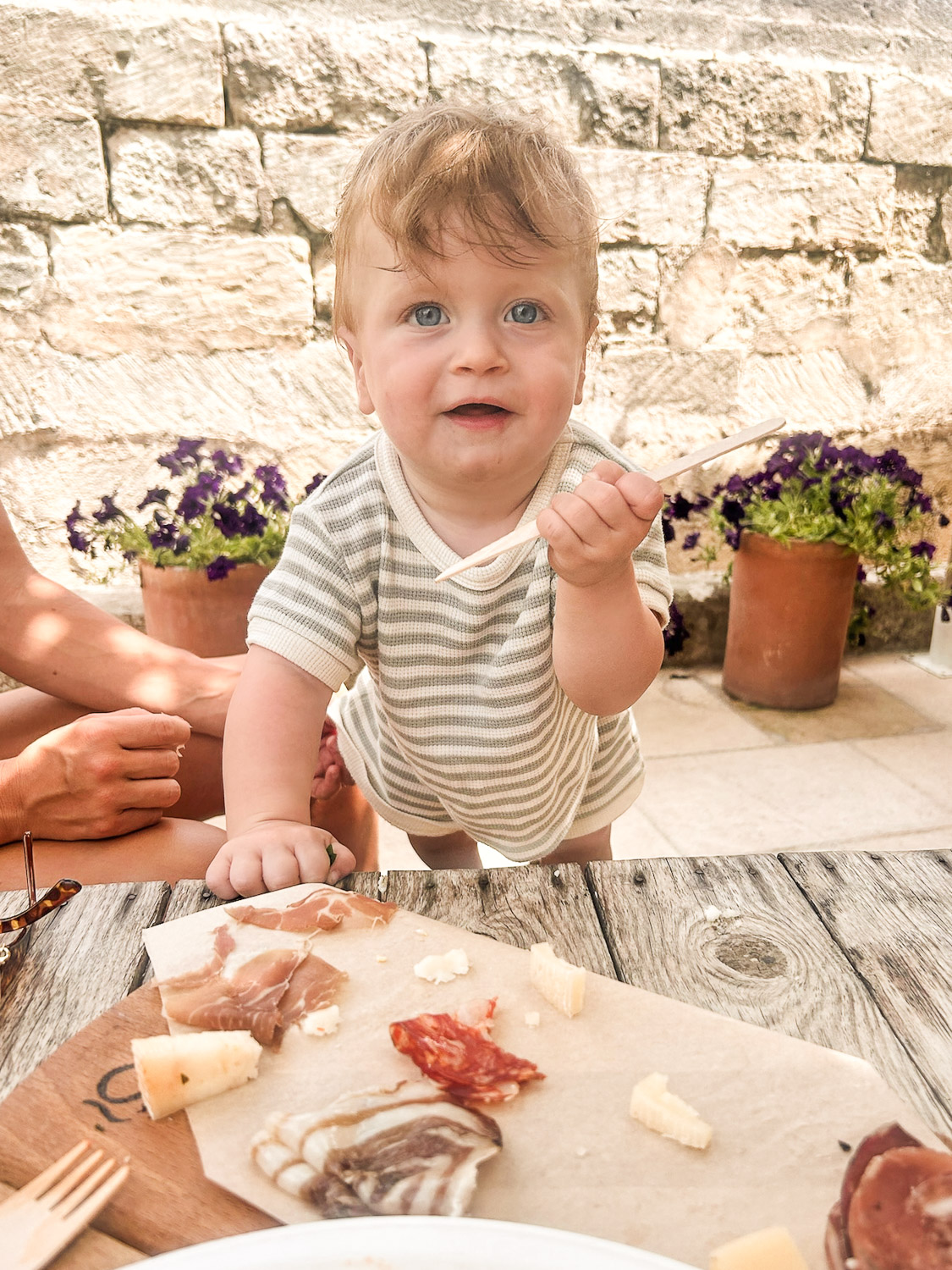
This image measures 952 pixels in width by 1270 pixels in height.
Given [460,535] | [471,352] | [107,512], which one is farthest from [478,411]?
[107,512]

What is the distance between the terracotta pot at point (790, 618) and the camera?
2871 mm

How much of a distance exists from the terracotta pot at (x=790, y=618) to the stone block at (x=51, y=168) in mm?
1987

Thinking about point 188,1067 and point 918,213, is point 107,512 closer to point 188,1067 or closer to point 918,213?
point 188,1067

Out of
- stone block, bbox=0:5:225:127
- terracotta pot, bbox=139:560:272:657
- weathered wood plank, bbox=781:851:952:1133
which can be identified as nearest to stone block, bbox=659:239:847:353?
stone block, bbox=0:5:225:127

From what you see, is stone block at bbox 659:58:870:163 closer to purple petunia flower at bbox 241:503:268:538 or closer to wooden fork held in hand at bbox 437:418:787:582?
purple petunia flower at bbox 241:503:268:538

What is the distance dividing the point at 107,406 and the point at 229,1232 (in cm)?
260

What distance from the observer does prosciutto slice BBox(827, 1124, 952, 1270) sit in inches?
17.2

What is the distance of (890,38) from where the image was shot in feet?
9.66

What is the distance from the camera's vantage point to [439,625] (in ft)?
3.88

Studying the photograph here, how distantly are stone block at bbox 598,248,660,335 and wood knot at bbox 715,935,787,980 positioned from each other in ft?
8.22

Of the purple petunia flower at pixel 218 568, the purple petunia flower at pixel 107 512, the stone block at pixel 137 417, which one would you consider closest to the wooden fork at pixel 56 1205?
the purple petunia flower at pixel 218 568

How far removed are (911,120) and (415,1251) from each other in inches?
134

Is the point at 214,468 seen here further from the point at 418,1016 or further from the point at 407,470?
the point at 418,1016

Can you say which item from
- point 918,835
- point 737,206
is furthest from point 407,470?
point 737,206
